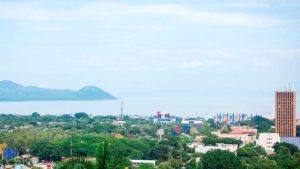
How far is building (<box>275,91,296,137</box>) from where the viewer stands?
45375mm

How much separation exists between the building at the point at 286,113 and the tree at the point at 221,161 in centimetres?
1809

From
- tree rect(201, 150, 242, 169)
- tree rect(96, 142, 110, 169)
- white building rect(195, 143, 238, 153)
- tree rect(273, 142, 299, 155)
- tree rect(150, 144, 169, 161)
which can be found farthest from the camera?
white building rect(195, 143, 238, 153)

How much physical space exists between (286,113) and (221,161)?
18.7 meters

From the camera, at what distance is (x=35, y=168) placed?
25.7 meters

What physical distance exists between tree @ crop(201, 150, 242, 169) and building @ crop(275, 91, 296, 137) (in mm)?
18094

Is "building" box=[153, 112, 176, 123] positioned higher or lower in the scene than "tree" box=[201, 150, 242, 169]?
higher

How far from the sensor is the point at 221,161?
90.5 ft

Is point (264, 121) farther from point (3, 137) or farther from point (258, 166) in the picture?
point (258, 166)

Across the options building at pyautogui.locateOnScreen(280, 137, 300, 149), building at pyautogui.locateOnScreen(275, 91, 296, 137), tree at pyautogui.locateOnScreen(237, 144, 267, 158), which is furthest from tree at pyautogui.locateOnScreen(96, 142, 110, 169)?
building at pyautogui.locateOnScreen(275, 91, 296, 137)

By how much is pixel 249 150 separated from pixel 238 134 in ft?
42.2

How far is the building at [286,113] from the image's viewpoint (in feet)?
149

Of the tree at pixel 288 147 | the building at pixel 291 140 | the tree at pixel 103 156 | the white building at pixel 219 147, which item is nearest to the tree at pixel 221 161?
the tree at pixel 288 147

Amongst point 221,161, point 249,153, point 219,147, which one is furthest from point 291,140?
point 221,161

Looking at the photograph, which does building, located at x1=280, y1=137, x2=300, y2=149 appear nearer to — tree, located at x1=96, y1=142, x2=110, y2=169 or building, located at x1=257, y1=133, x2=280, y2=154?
building, located at x1=257, y1=133, x2=280, y2=154
